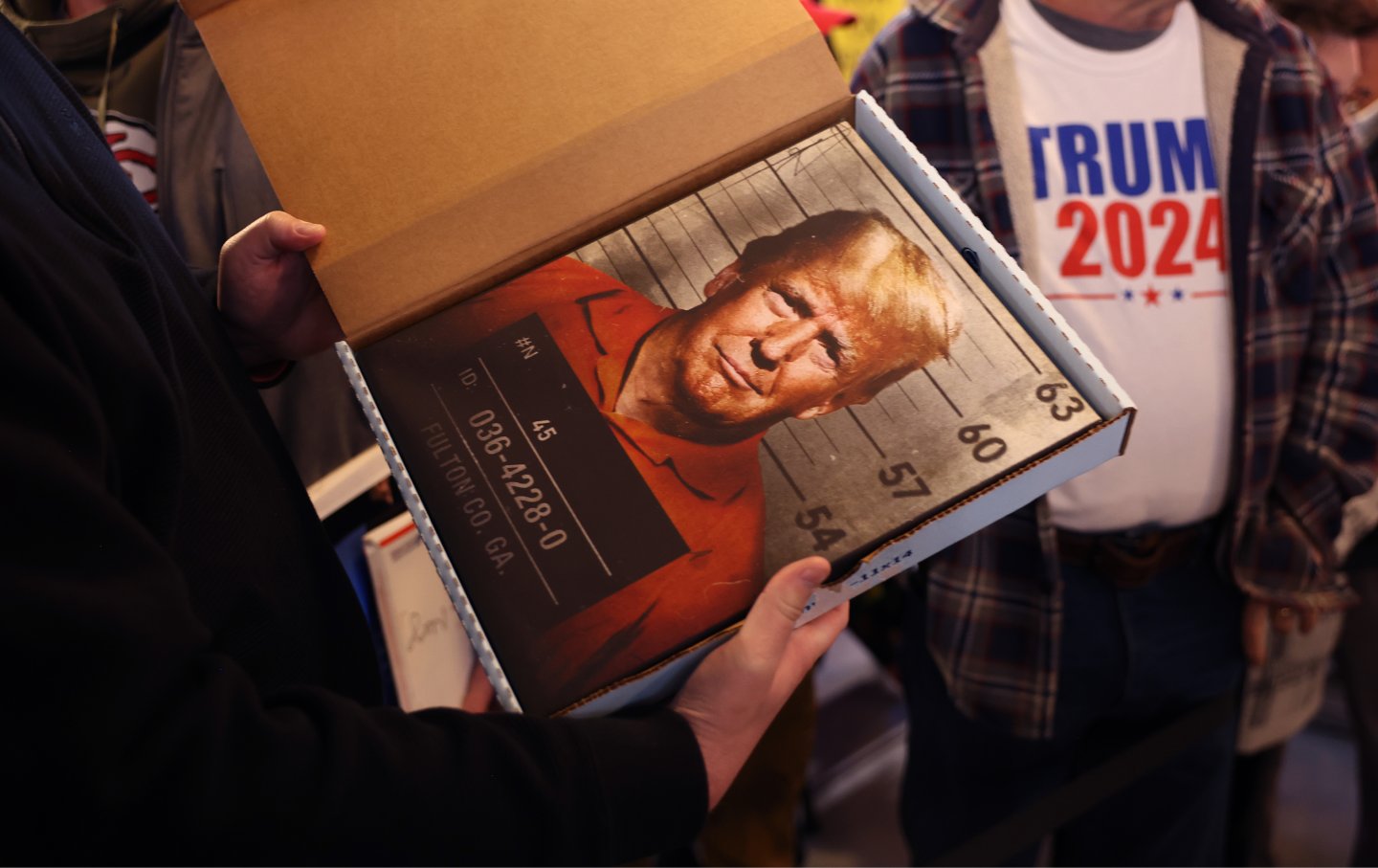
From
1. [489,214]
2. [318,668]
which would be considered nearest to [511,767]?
[318,668]

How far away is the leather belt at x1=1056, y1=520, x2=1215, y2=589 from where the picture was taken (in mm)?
1394

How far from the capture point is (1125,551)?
1.40 metres

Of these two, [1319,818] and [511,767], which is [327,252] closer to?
[511,767]

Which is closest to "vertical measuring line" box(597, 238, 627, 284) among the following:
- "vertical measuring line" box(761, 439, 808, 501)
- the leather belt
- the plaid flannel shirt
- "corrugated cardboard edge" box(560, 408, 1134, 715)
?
"vertical measuring line" box(761, 439, 808, 501)

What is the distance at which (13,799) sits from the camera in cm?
52

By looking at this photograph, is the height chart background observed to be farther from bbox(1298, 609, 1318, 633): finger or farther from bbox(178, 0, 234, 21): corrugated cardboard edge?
bbox(1298, 609, 1318, 633): finger

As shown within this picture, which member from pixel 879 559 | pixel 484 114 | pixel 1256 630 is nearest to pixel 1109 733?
pixel 1256 630

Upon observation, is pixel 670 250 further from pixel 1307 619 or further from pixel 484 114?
pixel 1307 619

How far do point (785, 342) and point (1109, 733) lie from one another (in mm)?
1188

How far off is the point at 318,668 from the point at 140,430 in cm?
24

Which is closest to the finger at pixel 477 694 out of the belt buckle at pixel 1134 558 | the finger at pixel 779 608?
the finger at pixel 779 608

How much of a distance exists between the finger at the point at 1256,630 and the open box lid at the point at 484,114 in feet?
3.59

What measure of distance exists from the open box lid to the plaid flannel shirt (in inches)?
23.7

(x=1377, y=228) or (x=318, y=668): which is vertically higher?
(x=318, y=668)
